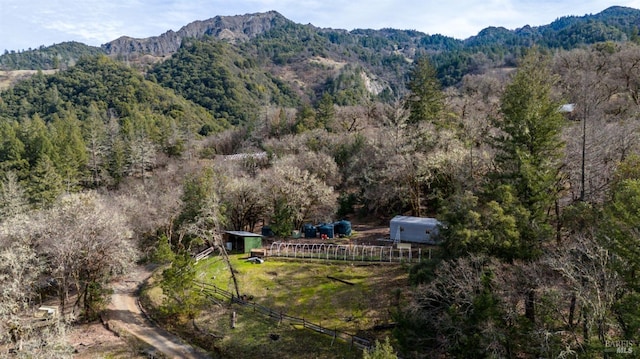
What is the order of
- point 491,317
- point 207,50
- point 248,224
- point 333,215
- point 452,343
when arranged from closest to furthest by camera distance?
point 491,317 → point 452,343 → point 333,215 → point 248,224 → point 207,50

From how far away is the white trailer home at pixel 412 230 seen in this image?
3494 centimetres

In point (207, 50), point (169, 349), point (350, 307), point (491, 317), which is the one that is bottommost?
point (169, 349)

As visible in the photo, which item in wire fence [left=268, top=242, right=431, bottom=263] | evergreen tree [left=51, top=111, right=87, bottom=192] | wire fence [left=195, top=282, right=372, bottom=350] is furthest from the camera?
evergreen tree [left=51, top=111, right=87, bottom=192]

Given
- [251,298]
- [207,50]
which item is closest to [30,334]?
[251,298]

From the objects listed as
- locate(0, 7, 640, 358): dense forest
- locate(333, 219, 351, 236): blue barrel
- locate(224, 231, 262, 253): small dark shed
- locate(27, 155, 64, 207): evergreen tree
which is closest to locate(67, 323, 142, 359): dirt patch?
locate(0, 7, 640, 358): dense forest

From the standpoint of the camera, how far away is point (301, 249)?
36.3 meters

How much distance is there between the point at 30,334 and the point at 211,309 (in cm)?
1065

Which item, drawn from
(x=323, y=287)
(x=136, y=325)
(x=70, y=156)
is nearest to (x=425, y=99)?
(x=323, y=287)

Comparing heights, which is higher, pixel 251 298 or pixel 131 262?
pixel 131 262

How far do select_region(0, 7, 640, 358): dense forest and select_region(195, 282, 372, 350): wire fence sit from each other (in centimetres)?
289

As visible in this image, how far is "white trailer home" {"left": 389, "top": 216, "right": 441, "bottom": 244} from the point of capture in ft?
115

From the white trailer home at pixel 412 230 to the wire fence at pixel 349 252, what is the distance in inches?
61.9

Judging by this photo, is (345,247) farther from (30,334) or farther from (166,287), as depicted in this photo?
(30,334)

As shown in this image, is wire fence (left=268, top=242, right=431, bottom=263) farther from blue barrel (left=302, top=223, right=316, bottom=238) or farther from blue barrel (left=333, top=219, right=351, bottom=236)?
blue barrel (left=333, top=219, right=351, bottom=236)
